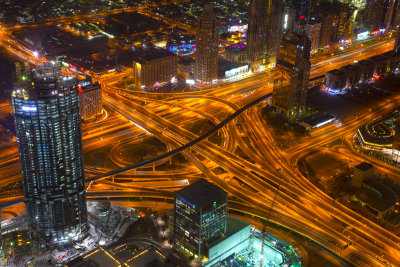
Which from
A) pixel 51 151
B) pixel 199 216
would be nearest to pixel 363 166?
pixel 199 216

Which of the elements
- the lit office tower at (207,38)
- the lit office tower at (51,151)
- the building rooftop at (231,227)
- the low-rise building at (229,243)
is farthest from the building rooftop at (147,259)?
the lit office tower at (207,38)

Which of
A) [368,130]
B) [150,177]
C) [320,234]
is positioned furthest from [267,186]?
[368,130]

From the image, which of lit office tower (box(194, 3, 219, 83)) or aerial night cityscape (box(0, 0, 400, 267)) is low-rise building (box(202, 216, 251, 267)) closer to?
aerial night cityscape (box(0, 0, 400, 267))

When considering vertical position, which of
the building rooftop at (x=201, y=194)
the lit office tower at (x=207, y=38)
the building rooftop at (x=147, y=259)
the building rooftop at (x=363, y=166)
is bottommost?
the building rooftop at (x=147, y=259)

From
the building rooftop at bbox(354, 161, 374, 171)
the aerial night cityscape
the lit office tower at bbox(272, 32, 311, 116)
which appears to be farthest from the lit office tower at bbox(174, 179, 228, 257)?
the lit office tower at bbox(272, 32, 311, 116)

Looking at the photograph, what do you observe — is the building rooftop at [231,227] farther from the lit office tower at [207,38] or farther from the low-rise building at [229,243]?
the lit office tower at [207,38]

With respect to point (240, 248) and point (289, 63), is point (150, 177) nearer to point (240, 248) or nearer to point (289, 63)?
point (240, 248)
